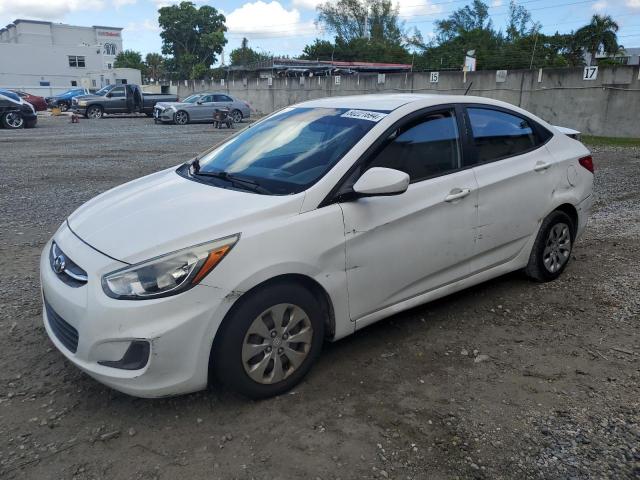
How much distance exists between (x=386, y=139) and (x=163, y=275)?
1.67 m

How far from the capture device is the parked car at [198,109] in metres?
25.4

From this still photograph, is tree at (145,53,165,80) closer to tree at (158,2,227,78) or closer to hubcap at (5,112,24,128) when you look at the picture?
tree at (158,2,227,78)

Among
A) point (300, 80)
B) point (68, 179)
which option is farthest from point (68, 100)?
point (68, 179)

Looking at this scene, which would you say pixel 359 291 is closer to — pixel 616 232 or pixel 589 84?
pixel 616 232

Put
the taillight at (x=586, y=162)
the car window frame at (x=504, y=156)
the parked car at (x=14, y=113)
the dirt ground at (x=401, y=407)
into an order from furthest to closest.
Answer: the parked car at (x=14, y=113) → the taillight at (x=586, y=162) → the car window frame at (x=504, y=156) → the dirt ground at (x=401, y=407)

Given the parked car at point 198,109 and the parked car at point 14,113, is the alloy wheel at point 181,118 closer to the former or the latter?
the parked car at point 198,109

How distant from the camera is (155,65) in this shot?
104312 millimetres

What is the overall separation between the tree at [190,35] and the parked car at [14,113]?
74.9m

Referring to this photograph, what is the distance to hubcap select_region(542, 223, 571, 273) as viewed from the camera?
15.3 ft

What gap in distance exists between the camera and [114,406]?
3014mm

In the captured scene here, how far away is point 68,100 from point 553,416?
39817 millimetres

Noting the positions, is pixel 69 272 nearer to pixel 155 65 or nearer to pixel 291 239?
pixel 291 239

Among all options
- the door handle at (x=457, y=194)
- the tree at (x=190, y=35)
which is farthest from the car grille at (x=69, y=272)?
the tree at (x=190, y=35)

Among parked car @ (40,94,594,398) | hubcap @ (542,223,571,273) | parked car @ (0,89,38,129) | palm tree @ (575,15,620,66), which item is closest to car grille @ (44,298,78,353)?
parked car @ (40,94,594,398)
